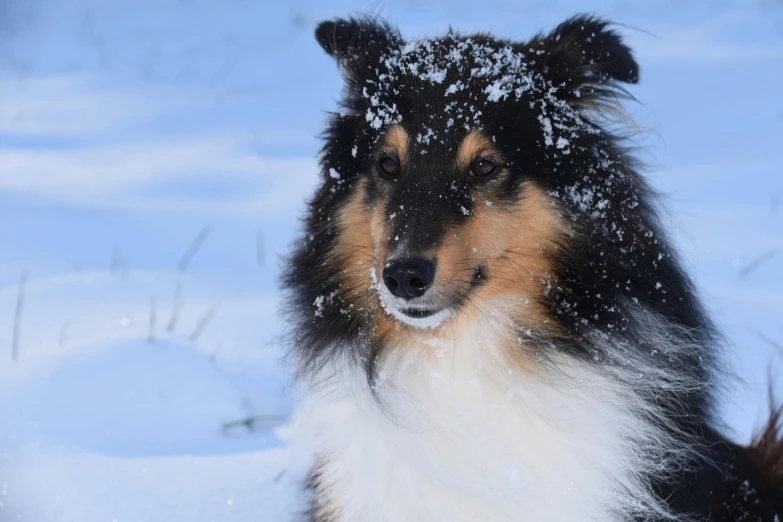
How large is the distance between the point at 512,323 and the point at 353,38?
1.36 metres

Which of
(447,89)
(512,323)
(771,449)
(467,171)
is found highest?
A: (447,89)

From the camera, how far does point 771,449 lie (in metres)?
3.28

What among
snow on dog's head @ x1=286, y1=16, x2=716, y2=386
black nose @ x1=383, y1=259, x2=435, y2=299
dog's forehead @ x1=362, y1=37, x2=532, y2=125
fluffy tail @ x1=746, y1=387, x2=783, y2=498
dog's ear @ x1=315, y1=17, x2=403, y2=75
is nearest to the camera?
black nose @ x1=383, y1=259, x2=435, y2=299

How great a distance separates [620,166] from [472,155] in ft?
1.93

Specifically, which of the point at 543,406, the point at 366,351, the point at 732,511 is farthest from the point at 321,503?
the point at 732,511

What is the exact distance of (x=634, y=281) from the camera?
9.28 ft

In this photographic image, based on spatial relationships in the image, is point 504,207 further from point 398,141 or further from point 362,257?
point 362,257

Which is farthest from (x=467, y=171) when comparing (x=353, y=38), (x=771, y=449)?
(x=771, y=449)

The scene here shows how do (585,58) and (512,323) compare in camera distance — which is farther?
(585,58)

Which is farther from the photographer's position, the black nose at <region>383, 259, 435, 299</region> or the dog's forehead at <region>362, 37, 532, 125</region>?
the dog's forehead at <region>362, 37, 532, 125</region>

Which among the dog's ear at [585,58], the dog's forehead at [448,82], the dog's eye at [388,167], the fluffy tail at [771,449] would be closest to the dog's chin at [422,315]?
the dog's eye at [388,167]

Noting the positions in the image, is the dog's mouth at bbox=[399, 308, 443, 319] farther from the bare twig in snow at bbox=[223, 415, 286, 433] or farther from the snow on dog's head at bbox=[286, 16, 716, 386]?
the bare twig in snow at bbox=[223, 415, 286, 433]

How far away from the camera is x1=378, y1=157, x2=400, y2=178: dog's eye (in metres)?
2.93

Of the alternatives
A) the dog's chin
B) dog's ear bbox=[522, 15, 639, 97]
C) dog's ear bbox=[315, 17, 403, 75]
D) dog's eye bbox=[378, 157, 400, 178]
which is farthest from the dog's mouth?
dog's ear bbox=[315, 17, 403, 75]
